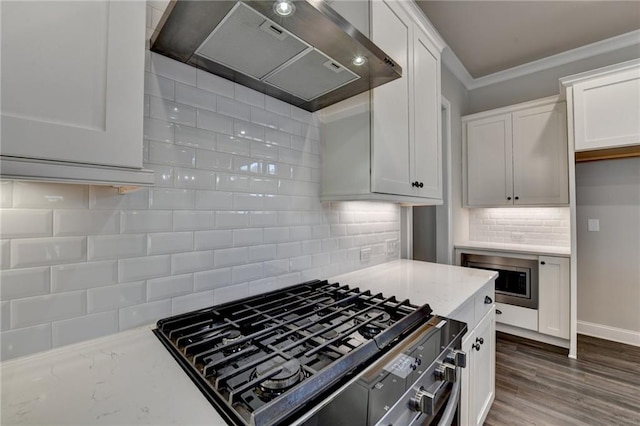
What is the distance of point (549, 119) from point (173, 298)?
3.58 meters

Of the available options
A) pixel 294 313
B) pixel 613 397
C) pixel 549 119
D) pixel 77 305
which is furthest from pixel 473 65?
pixel 77 305

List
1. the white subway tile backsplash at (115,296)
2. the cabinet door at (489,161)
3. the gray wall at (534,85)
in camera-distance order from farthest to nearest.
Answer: the cabinet door at (489,161), the gray wall at (534,85), the white subway tile backsplash at (115,296)

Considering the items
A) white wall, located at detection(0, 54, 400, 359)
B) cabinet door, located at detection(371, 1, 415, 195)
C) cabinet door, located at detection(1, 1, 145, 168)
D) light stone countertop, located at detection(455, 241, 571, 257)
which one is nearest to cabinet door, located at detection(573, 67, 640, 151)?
light stone countertop, located at detection(455, 241, 571, 257)

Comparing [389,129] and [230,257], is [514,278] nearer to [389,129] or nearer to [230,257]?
[389,129]

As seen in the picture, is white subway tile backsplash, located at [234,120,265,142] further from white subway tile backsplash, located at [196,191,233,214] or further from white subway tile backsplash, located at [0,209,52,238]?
white subway tile backsplash, located at [0,209,52,238]

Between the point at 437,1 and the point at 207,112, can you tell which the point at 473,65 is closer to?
the point at 437,1

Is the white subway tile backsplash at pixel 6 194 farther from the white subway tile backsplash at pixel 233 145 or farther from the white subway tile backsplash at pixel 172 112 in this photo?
the white subway tile backsplash at pixel 233 145

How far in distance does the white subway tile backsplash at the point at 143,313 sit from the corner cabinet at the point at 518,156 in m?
3.30

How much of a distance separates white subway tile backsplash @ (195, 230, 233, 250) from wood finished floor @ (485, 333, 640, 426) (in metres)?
1.93

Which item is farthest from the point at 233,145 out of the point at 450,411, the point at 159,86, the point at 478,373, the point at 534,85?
the point at 534,85

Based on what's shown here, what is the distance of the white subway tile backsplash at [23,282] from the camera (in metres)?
0.71

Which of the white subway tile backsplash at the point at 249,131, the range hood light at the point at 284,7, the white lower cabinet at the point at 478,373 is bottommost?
the white lower cabinet at the point at 478,373

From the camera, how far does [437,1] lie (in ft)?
7.31

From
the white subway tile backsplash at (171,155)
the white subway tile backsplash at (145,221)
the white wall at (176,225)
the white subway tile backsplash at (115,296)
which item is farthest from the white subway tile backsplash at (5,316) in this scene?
the white subway tile backsplash at (171,155)
